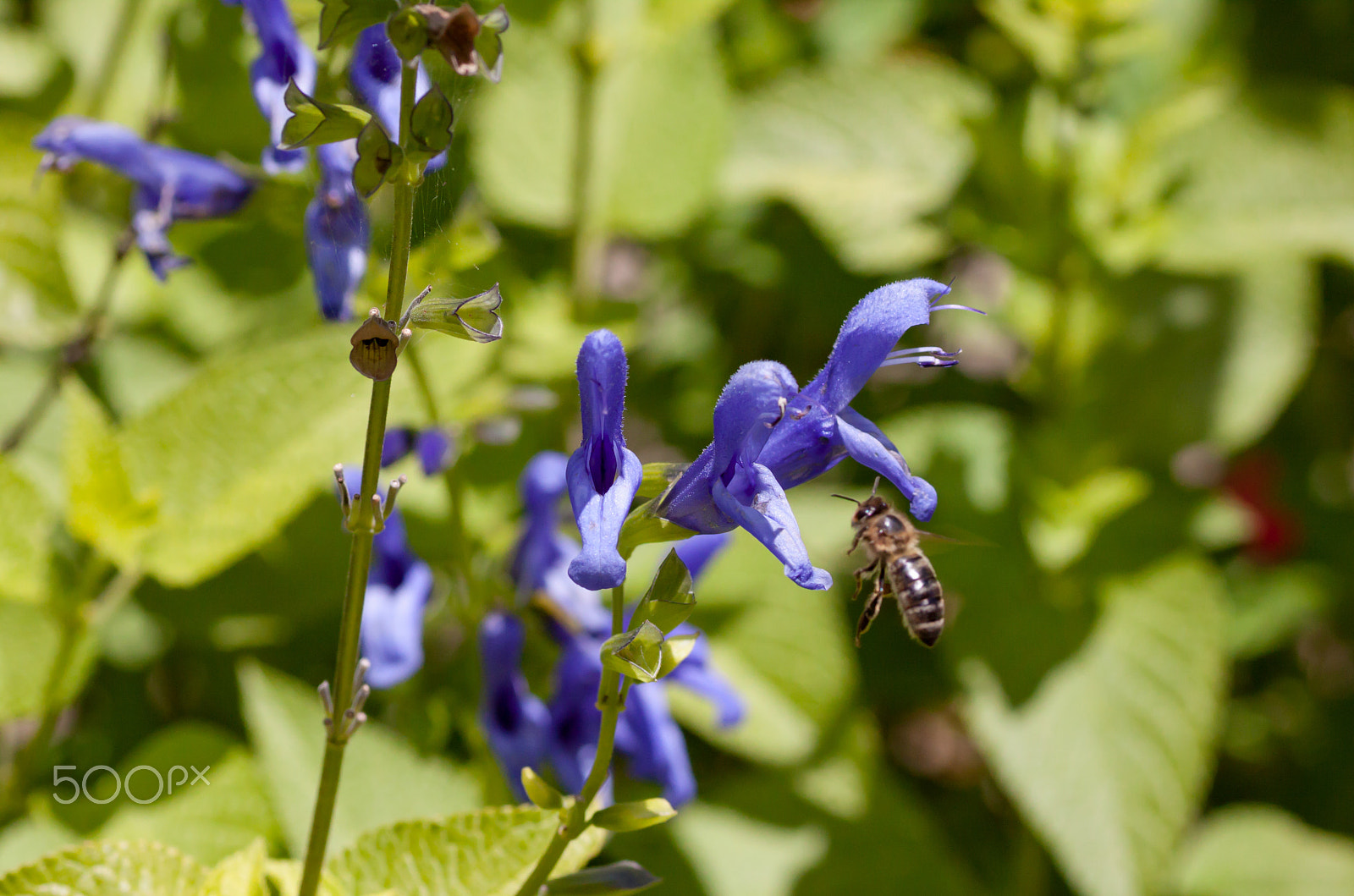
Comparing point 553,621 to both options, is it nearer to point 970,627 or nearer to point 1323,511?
point 970,627

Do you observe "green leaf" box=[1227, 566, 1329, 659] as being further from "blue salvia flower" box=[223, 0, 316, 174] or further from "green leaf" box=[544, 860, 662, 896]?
"blue salvia flower" box=[223, 0, 316, 174]

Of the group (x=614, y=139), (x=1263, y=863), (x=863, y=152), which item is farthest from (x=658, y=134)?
(x=1263, y=863)

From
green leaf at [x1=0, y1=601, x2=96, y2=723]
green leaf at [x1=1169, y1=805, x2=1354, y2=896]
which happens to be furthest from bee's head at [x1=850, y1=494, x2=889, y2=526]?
green leaf at [x1=1169, y1=805, x2=1354, y2=896]

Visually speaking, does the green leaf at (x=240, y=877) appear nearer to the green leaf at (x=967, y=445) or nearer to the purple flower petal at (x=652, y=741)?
the purple flower petal at (x=652, y=741)

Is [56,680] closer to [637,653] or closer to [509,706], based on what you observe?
[509,706]

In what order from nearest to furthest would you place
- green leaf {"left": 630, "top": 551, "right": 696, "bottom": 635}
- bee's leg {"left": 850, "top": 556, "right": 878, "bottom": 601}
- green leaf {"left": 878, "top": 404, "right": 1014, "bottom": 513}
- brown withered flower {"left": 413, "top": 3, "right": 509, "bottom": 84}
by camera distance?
brown withered flower {"left": 413, "top": 3, "right": 509, "bottom": 84}
green leaf {"left": 630, "top": 551, "right": 696, "bottom": 635}
bee's leg {"left": 850, "top": 556, "right": 878, "bottom": 601}
green leaf {"left": 878, "top": 404, "right": 1014, "bottom": 513}
